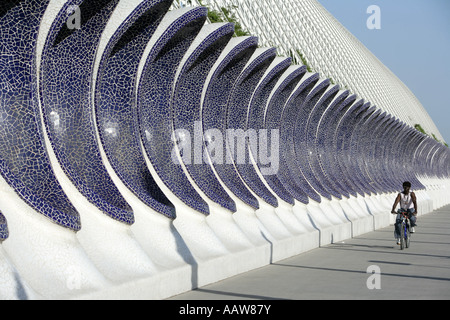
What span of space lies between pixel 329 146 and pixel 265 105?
226 inches

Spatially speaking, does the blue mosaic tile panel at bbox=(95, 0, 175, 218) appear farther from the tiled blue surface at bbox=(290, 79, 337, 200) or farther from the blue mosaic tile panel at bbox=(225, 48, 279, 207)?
the tiled blue surface at bbox=(290, 79, 337, 200)

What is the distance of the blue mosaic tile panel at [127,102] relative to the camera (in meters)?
9.09

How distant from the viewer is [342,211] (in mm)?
17156

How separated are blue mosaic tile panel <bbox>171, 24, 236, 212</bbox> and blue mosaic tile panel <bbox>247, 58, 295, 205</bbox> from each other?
2198 mm

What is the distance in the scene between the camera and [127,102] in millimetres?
9172

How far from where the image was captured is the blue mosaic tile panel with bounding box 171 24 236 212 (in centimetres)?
1077

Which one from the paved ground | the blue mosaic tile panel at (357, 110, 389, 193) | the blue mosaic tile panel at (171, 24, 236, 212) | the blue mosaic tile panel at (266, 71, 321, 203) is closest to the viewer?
the paved ground

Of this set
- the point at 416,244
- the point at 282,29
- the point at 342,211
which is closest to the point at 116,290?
the point at 416,244

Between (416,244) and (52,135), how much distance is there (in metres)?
9.24
